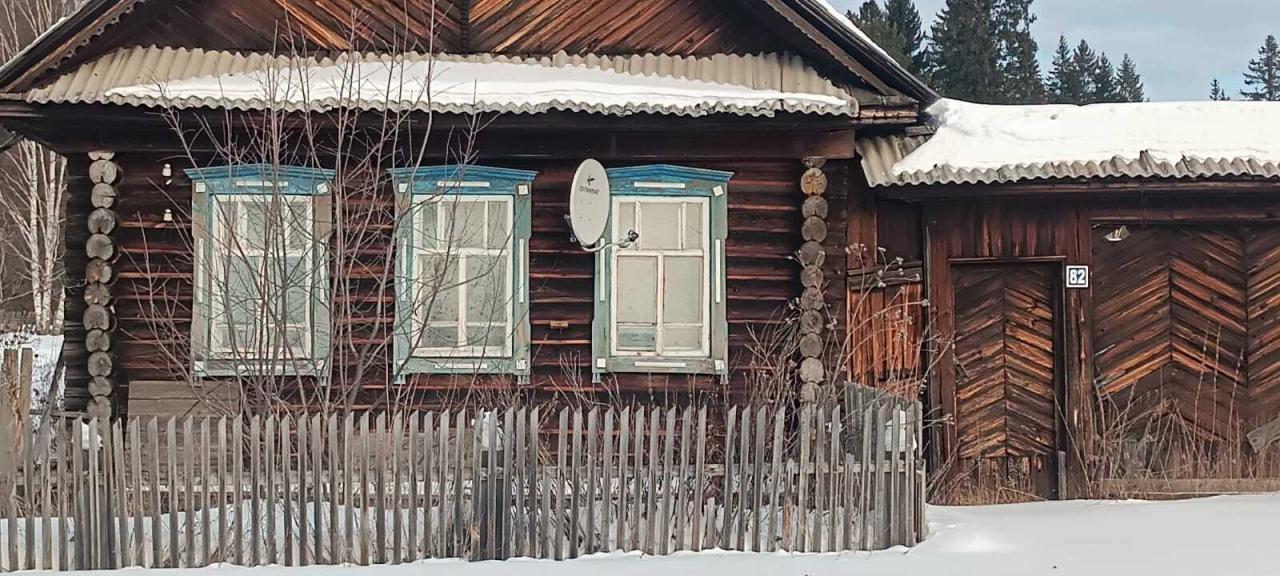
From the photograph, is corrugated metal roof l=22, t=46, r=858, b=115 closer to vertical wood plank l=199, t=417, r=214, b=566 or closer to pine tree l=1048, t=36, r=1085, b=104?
vertical wood plank l=199, t=417, r=214, b=566

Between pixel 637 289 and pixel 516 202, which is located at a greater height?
pixel 516 202

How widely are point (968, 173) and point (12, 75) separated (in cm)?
748

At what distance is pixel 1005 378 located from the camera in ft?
30.7

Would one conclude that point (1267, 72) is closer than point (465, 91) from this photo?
No

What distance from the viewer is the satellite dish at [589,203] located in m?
8.91

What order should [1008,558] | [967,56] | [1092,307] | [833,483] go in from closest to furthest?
[1008,558]
[833,483]
[1092,307]
[967,56]

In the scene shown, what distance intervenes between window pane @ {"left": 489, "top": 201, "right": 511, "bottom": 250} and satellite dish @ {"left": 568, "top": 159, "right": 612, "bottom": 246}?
56 cm

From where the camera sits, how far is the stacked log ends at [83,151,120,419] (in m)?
8.91

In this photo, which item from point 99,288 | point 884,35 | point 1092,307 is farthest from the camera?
point 884,35

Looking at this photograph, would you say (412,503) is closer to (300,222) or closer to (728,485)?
(728,485)

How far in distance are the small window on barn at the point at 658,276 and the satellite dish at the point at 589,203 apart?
7.3 inches

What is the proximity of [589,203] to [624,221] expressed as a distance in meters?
0.45

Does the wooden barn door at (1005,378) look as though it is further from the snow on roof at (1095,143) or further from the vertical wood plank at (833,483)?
the vertical wood plank at (833,483)

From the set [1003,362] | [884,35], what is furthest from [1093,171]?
[884,35]
